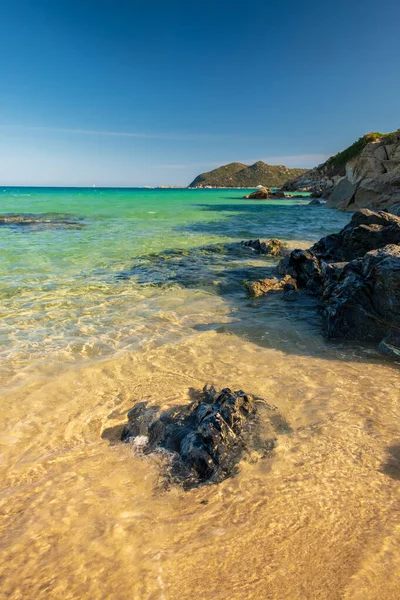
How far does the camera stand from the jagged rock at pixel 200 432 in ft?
10.4

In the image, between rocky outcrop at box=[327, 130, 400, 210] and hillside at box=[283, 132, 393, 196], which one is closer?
rocky outcrop at box=[327, 130, 400, 210]

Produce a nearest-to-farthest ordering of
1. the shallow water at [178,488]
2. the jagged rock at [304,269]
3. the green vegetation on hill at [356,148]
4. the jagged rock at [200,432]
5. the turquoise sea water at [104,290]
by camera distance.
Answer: the shallow water at [178,488] < the jagged rock at [200,432] < the turquoise sea water at [104,290] < the jagged rock at [304,269] < the green vegetation on hill at [356,148]

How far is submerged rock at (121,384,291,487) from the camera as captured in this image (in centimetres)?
317

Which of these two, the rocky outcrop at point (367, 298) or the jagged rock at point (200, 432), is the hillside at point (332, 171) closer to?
the rocky outcrop at point (367, 298)

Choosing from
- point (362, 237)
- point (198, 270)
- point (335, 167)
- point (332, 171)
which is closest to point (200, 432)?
point (198, 270)

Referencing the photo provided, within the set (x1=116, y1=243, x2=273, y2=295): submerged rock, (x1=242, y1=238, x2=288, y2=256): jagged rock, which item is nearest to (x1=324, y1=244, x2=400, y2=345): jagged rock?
(x1=116, y1=243, x2=273, y2=295): submerged rock

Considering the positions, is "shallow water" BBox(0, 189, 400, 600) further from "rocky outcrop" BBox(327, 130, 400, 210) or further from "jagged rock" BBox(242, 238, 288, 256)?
"rocky outcrop" BBox(327, 130, 400, 210)

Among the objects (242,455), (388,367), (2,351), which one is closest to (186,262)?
(2,351)

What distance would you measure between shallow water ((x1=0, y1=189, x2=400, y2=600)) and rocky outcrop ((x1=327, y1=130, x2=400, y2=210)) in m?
25.7

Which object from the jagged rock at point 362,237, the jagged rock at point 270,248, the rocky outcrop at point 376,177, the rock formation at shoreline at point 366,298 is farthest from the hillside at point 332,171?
the rock formation at shoreline at point 366,298

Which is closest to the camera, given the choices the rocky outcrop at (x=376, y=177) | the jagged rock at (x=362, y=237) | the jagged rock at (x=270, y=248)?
the jagged rock at (x=362, y=237)

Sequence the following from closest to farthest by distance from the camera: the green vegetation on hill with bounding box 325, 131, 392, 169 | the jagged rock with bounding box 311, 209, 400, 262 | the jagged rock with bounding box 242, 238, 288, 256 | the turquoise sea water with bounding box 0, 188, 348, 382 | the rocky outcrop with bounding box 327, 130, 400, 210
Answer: the turquoise sea water with bounding box 0, 188, 348, 382, the jagged rock with bounding box 311, 209, 400, 262, the jagged rock with bounding box 242, 238, 288, 256, the rocky outcrop with bounding box 327, 130, 400, 210, the green vegetation on hill with bounding box 325, 131, 392, 169

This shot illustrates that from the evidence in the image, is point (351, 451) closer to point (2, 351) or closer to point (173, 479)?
point (173, 479)

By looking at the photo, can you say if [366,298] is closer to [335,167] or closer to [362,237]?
[362,237]
